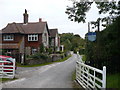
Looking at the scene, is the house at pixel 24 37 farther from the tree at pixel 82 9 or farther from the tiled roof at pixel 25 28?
the tree at pixel 82 9

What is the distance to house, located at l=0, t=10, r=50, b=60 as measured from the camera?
32.5 m

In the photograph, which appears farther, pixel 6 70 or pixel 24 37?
pixel 24 37

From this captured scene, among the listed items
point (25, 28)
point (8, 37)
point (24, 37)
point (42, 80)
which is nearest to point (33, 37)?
point (24, 37)

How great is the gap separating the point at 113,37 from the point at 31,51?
103ft

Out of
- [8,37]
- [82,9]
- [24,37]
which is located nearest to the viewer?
[82,9]

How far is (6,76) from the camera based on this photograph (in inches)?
524

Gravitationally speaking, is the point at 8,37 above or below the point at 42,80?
above

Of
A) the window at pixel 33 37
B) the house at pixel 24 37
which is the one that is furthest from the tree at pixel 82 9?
the window at pixel 33 37

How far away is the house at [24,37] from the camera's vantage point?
3247 cm

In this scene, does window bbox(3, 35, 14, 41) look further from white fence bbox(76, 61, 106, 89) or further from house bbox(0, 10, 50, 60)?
white fence bbox(76, 61, 106, 89)

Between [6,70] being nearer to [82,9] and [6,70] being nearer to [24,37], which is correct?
[82,9]

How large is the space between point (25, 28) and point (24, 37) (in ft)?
7.47

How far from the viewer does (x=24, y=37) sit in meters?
35.8

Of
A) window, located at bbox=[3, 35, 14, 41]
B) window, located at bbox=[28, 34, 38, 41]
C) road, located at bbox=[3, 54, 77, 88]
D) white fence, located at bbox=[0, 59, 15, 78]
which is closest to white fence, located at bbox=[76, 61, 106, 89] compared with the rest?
road, located at bbox=[3, 54, 77, 88]
